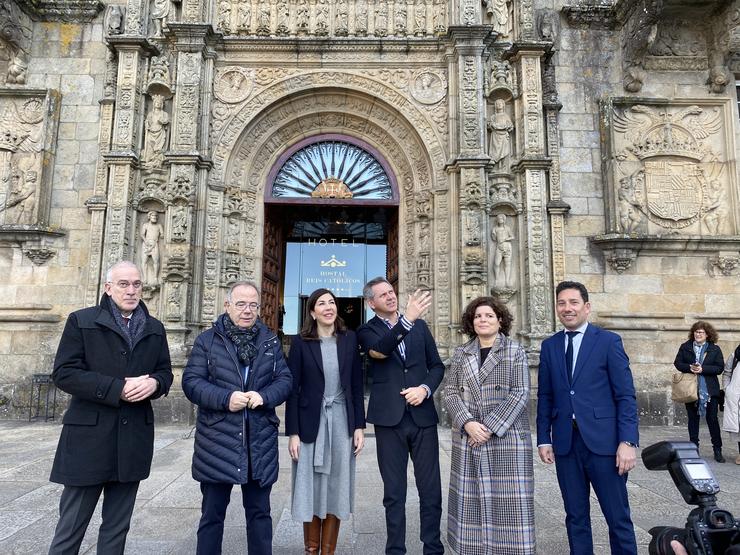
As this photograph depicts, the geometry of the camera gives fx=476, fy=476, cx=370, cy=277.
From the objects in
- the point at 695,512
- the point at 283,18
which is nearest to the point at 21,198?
the point at 283,18

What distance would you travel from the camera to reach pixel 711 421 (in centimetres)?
606

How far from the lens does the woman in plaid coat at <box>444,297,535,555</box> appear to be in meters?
2.80

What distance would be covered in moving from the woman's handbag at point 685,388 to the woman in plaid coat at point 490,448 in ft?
15.1

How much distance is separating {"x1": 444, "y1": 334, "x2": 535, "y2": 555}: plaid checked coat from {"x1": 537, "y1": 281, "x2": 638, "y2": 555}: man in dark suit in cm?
30

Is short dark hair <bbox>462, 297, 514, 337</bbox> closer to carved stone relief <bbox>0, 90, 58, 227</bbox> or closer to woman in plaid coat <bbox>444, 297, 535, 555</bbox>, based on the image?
woman in plaid coat <bbox>444, 297, 535, 555</bbox>

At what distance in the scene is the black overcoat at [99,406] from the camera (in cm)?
260

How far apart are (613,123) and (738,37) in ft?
8.78

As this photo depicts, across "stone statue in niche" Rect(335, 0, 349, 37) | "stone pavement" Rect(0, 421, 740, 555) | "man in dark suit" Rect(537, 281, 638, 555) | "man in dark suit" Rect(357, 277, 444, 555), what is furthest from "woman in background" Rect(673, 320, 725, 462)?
"stone statue in niche" Rect(335, 0, 349, 37)

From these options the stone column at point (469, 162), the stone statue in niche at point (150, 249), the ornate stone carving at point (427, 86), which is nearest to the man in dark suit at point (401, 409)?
the stone column at point (469, 162)

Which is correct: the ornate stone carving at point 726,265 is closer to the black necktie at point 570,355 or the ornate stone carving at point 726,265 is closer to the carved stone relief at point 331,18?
the carved stone relief at point 331,18

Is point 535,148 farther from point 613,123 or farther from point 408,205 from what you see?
point 408,205

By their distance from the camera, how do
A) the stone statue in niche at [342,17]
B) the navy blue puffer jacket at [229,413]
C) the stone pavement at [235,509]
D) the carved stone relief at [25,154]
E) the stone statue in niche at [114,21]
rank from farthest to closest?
the stone statue in niche at [342,17] < the stone statue in niche at [114,21] < the carved stone relief at [25,154] < the stone pavement at [235,509] < the navy blue puffer jacket at [229,413]

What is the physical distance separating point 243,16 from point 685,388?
32.0 feet

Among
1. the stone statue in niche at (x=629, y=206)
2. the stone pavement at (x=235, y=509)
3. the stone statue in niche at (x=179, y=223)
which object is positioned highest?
the stone statue in niche at (x=629, y=206)
